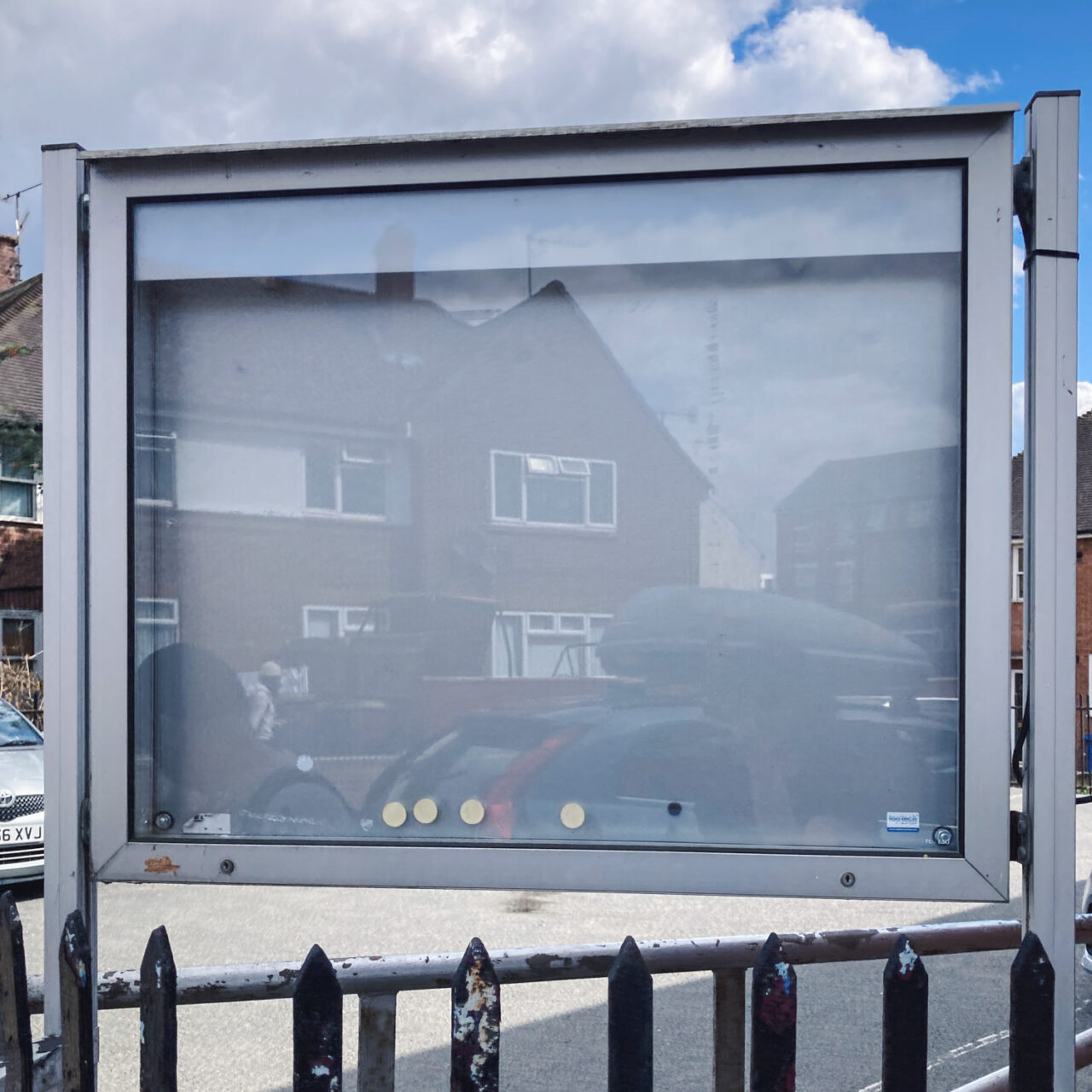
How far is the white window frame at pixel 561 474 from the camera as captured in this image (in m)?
1.77

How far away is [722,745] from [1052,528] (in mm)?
608

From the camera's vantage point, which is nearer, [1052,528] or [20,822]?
[1052,528]

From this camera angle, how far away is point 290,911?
24.8 ft

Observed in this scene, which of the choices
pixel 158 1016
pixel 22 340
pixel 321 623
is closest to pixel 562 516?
pixel 321 623

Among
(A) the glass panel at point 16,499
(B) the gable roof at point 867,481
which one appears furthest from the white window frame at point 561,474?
(A) the glass panel at point 16,499

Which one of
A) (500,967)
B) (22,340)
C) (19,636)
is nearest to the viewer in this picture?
(500,967)

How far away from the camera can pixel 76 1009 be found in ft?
5.34

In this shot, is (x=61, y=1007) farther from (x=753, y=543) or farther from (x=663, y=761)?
(x=753, y=543)

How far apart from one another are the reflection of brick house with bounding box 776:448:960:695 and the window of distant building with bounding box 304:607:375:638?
26.9 inches

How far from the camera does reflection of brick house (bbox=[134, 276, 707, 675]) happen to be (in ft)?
5.81

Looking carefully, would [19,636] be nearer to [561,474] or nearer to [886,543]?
[561,474]

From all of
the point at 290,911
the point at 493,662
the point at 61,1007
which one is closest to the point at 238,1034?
the point at 290,911

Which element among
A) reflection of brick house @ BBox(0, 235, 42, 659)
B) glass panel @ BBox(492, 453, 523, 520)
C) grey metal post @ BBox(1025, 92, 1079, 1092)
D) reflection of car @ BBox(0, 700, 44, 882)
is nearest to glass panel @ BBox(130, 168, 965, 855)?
glass panel @ BBox(492, 453, 523, 520)

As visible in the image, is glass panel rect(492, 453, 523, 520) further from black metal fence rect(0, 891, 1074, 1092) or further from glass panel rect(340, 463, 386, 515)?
black metal fence rect(0, 891, 1074, 1092)
